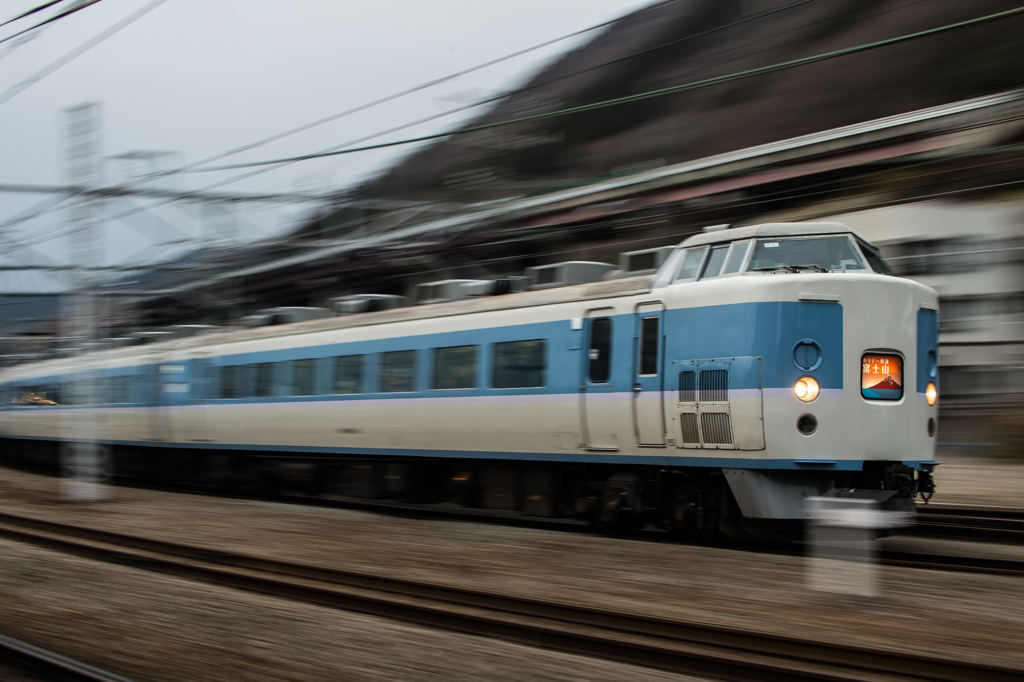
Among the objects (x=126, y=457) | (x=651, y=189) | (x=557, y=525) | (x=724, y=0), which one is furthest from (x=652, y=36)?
(x=557, y=525)

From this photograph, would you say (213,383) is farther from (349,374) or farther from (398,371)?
A: (398,371)

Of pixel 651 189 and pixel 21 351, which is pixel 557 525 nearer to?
pixel 651 189

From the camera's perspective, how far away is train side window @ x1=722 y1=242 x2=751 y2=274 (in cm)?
843

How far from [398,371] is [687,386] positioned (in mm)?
4878

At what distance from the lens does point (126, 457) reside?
1977cm

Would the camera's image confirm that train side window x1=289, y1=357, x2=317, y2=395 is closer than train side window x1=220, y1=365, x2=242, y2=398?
Yes

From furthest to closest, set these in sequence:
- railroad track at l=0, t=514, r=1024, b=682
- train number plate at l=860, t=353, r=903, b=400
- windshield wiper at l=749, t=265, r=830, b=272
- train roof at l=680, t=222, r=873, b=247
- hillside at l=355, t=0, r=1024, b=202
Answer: hillside at l=355, t=0, r=1024, b=202
train roof at l=680, t=222, r=873, b=247
windshield wiper at l=749, t=265, r=830, b=272
train number plate at l=860, t=353, r=903, b=400
railroad track at l=0, t=514, r=1024, b=682

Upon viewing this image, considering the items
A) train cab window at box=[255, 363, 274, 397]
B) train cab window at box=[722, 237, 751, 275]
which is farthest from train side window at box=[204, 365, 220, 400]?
train cab window at box=[722, 237, 751, 275]

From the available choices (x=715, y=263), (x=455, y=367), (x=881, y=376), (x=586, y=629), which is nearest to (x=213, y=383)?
(x=455, y=367)

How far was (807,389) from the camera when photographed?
7.74m

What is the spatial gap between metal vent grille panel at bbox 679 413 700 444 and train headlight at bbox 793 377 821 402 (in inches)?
40.7

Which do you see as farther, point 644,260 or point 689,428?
point 644,260

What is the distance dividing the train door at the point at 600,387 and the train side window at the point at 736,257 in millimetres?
1371

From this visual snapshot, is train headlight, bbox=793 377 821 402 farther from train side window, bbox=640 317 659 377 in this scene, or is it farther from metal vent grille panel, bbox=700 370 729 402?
train side window, bbox=640 317 659 377
